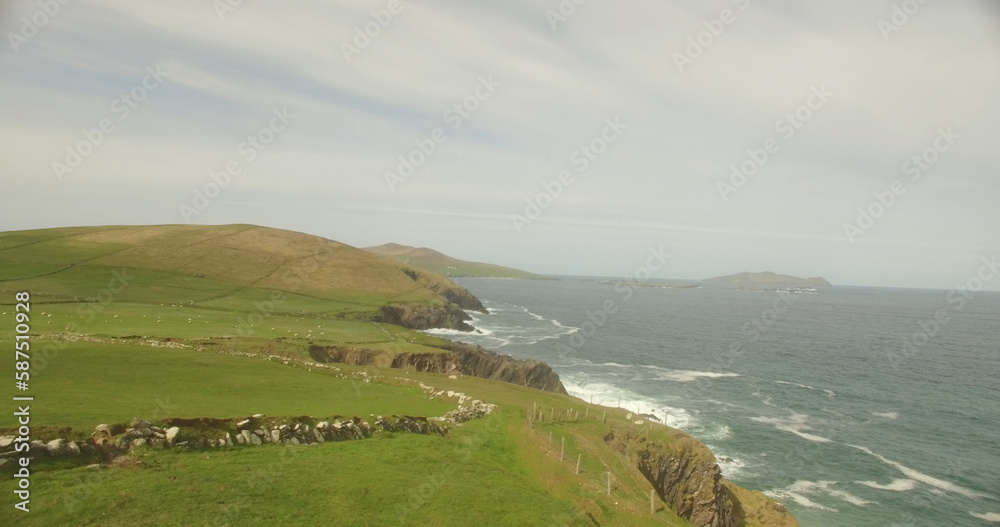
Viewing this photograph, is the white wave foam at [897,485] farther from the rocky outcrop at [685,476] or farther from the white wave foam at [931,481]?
the rocky outcrop at [685,476]

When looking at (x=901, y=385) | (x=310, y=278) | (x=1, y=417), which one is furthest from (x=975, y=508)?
(x=310, y=278)

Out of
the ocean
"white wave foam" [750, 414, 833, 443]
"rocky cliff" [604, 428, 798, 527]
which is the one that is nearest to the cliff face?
the ocean

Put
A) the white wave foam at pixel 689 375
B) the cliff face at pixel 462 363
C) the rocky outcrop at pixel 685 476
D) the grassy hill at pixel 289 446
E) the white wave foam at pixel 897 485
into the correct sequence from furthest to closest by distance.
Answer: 1. the white wave foam at pixel 689 375
2. the cliff face at pixel 462 363
3. the white wave foam at pixel 897 485
4. the rocky outcrop at pixel 685 476
5. the grassy hill at pixel 289 446

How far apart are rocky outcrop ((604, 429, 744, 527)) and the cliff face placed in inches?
1268

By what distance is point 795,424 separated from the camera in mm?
69250

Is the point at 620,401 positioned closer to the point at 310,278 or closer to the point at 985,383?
the point at 985,383

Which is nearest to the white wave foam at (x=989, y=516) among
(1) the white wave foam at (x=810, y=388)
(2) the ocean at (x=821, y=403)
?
(2) the ocean at (x=821, y=403)

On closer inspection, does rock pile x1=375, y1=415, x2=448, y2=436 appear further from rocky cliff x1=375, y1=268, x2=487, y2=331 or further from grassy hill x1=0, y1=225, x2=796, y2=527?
rocky cliff x1=375, y1=268, x2=487, y2=331

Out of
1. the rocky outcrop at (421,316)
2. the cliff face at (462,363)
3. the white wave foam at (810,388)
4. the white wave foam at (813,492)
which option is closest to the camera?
the white wave foam at (813,492)

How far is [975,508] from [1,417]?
7216 centimetres

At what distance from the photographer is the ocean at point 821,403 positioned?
163 ft

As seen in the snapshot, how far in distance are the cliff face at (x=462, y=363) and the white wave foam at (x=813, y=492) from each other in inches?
1240

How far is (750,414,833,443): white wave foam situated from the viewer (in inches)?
2525

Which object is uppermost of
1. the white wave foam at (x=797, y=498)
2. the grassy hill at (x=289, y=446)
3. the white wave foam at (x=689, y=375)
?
the grassy hill at (x=289, y=446)
